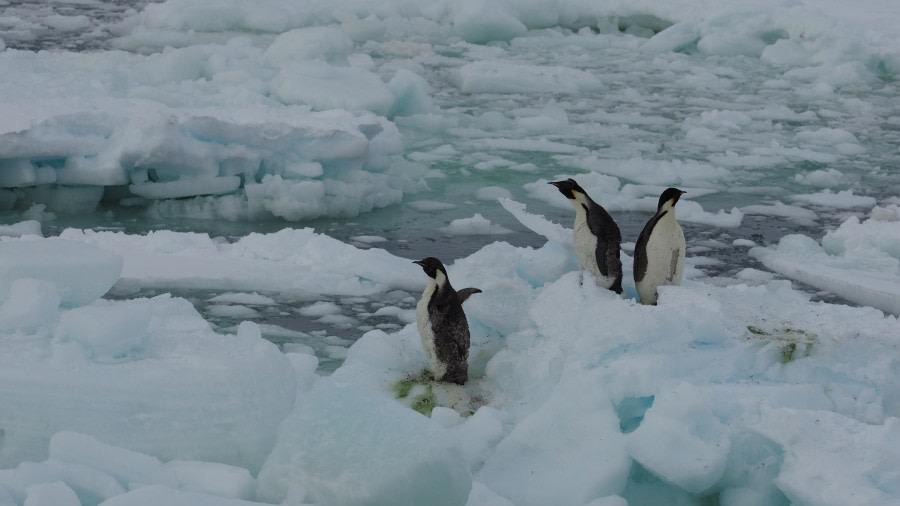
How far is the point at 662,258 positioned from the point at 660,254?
15 mm

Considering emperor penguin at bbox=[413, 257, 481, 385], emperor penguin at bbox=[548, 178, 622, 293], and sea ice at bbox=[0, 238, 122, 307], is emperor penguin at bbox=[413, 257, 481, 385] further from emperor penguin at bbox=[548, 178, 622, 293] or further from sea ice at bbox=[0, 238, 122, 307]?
sea ice at bbox=[0, 238, 122, 307]

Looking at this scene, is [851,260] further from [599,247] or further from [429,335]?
[429,335]

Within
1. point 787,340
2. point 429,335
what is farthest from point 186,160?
point 787,340

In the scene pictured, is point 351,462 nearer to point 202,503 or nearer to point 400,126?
point 202,503

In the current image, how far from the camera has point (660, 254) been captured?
13.7 feet

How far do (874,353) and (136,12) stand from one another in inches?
488

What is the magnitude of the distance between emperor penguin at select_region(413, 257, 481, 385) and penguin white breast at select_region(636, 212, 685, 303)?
2.18 feet

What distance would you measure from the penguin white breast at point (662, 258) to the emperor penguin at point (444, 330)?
66cm

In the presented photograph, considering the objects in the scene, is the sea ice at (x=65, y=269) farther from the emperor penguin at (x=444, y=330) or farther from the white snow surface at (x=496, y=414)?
the emperor penguin at (x=444, y=330)

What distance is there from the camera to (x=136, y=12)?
47.4ft

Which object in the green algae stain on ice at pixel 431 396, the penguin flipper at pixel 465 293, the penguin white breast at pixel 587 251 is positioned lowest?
the green algae stain on ice at pixel 431 396

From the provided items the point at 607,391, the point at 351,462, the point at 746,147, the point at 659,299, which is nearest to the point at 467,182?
the point at 746,147

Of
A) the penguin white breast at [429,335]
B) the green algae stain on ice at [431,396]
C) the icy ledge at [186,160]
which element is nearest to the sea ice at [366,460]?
the green algae stain on ice at [431,396]

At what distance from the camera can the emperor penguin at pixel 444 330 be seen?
3.98m
